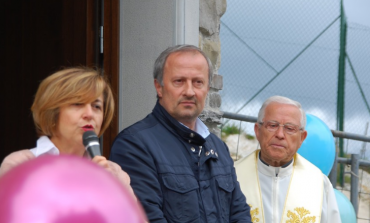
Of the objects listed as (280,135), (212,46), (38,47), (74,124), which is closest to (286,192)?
(280,135)

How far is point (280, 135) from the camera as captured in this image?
14.2 feet

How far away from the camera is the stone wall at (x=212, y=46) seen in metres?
4.86

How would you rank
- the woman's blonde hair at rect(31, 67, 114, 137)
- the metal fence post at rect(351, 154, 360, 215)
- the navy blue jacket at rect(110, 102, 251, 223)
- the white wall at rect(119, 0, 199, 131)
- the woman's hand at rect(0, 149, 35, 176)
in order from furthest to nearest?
the metal fence post at rect(351, 154, 360, 215), the white wall at rect(119, 0, 199, 131), the navy blue jacket at rect(110, 102, 251, 223), the woman's blonde hair at rect(31, 67, 114, 137), the woman's hand at rect(0, 149, 35, 176)

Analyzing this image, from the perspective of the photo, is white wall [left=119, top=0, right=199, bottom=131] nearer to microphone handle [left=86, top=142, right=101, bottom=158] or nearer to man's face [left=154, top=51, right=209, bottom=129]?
man's face [left=154, top=51, right=209, bottom=129]

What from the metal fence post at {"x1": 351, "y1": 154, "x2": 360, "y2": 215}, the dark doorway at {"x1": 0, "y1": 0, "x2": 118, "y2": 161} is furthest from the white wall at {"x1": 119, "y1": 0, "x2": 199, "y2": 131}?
the metal fence post at {"x1": 351, "y1": 154, "x2": 360, "y2": 215}

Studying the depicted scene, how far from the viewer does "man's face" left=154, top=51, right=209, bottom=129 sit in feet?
11.9

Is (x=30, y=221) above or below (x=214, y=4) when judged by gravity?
below

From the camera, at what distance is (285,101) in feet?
14.5

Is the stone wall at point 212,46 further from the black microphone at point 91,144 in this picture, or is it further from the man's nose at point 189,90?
the black microphone at point 91,144

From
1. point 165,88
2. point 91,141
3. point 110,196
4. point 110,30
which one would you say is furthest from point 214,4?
point 110,196

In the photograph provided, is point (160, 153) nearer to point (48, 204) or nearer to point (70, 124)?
point (70, 124)

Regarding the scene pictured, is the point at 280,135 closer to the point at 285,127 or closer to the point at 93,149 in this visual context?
the point at 285,127

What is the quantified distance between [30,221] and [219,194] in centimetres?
206

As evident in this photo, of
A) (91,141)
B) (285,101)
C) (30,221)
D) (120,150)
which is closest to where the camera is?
(30,221)
